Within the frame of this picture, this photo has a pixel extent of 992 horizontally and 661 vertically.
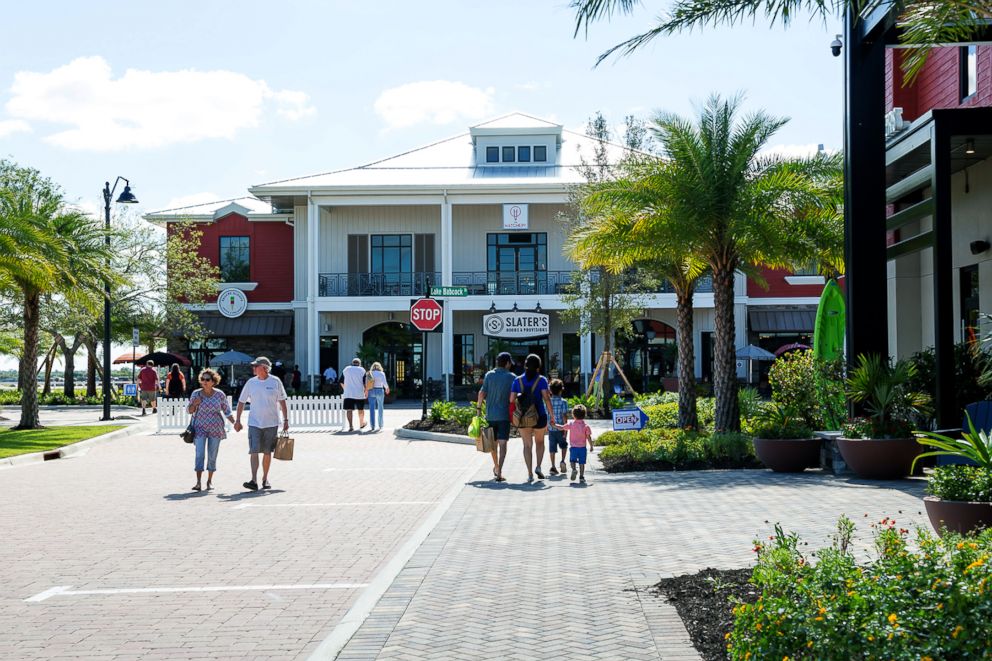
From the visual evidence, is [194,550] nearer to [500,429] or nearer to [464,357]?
[500,429]

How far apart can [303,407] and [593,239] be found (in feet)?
32.4

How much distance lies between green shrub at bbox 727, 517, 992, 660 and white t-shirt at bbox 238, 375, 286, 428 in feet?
31.4

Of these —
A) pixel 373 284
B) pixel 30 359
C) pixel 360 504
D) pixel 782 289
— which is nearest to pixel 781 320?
pixel 782 289

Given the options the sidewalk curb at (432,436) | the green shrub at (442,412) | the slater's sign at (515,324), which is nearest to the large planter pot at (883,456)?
the sidewalk curb at (432,436)

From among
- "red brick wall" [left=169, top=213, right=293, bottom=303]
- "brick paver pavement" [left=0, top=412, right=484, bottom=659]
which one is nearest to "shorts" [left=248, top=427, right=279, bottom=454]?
"brick paver pavement" [left=0, top=412, right=484, bottom=659]

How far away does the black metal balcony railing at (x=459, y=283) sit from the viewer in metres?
40.1

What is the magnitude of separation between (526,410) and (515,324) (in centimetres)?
2507

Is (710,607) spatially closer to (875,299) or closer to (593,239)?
(875,299)

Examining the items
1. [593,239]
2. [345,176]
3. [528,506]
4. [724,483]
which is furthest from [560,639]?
[345,176]

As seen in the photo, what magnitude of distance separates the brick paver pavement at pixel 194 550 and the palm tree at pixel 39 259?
21.8ft

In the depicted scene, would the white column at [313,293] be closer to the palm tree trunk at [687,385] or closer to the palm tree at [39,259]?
the palm tree at [39,259]

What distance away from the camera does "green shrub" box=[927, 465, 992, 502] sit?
6911mm

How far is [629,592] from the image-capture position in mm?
6551

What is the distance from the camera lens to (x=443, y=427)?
880 inches
